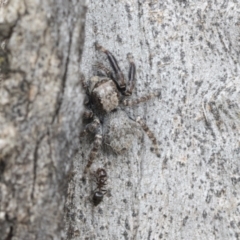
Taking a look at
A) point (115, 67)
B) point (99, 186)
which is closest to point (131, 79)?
point (115, 67)

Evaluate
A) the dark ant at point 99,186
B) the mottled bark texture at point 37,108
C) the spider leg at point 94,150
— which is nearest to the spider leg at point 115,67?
the spider leg at point 94,150

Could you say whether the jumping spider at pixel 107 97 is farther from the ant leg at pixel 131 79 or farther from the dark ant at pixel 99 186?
the dark ant at pixel 99 186

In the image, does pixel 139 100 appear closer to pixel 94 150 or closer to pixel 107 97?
pixel 107 97

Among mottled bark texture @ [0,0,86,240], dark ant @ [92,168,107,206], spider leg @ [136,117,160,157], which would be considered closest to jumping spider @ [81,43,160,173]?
spider leg @ [136,117,160,157]

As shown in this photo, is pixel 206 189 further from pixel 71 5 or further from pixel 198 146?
pixel 71 5

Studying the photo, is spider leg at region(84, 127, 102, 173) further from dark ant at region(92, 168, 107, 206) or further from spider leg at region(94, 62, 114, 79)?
spider leg at region(94, 62, 114, 79)

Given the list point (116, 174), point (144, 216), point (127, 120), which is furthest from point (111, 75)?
point (144, 216)
